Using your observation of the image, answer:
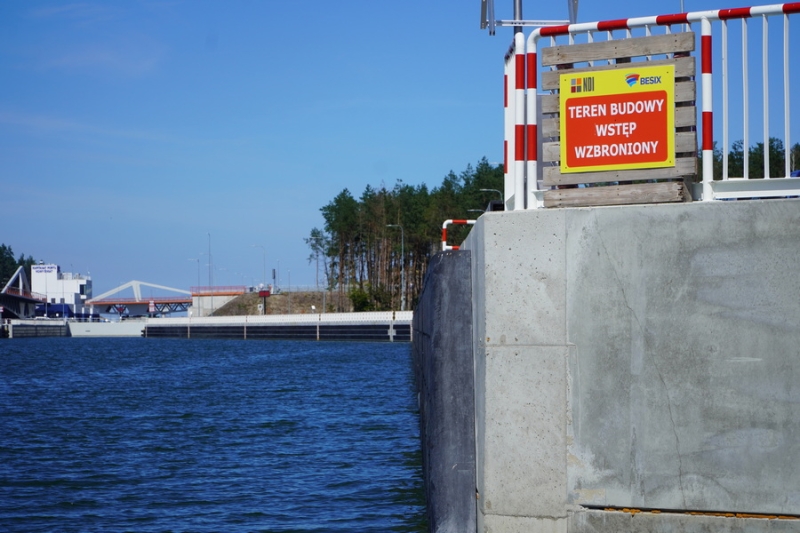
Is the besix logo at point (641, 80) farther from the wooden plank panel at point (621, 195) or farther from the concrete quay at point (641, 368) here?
the concrete quay at point (641, 368)

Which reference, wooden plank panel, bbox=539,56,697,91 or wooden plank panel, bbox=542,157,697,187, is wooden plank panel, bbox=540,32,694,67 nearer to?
wooden plank panel, bbox=539,56,697,91

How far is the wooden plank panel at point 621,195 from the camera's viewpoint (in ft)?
18.0

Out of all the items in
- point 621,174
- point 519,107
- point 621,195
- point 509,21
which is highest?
point 509,21

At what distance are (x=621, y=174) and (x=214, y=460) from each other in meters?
12.1

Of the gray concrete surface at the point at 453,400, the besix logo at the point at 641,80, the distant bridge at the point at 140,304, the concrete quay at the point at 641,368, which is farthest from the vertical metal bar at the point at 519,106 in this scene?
the distant bridge at the point at 140,304

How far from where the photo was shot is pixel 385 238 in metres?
116

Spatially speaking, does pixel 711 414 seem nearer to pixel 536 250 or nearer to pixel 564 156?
pixel 536 250

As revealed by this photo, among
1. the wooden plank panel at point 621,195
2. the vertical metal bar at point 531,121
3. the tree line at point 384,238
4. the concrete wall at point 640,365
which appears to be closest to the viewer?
the concrete wall at point 640,365

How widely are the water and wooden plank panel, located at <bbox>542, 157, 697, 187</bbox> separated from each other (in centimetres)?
599

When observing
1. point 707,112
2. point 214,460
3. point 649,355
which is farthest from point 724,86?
point 214,460

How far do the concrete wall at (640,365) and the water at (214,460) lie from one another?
5.43 metres

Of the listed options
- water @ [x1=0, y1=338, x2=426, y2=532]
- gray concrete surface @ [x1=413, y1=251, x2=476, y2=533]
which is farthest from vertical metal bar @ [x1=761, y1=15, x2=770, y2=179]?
water @ [x1=0, y1=338, x2=426, y2=532]

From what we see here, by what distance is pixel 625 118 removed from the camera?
562 cm

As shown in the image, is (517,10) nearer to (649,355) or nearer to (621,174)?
(621,174)
